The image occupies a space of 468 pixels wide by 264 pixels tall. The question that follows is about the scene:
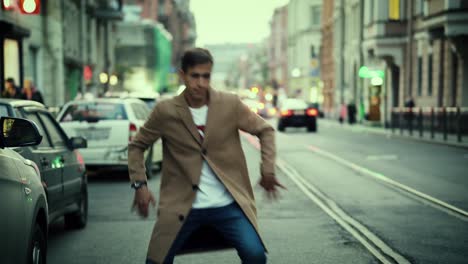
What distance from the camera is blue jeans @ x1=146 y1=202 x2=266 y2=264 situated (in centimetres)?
461

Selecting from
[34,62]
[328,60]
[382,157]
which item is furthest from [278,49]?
[382,157]

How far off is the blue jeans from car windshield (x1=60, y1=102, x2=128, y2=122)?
1142 cm

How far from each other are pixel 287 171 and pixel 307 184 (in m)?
2.91

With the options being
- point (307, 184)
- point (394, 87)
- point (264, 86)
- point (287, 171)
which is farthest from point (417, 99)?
point (264, 86)

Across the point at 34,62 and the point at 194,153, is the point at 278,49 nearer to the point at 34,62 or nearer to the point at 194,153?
the point at 34,62

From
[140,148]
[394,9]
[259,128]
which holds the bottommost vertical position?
[140,148]

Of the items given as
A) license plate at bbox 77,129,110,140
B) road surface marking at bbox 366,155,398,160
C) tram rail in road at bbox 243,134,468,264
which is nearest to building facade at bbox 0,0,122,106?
license plate at bbox 77,129,110,140

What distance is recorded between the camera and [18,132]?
534 cm

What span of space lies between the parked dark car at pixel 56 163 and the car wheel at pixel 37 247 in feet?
4.84

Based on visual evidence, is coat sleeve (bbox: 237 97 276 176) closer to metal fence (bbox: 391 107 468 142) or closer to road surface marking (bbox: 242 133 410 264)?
road surface marking (bbox: 242 133 410 264)

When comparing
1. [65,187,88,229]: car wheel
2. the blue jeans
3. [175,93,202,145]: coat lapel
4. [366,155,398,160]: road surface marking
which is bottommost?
[366,155,398,160]: road surface marking

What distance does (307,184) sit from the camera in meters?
15.0

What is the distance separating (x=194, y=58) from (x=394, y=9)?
136 feet

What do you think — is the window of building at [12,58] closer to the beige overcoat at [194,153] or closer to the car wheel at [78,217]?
the car wheel at [78,217]
